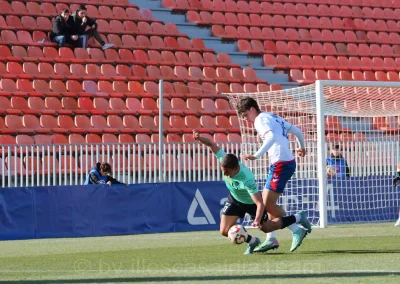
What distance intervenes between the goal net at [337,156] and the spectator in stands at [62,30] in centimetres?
549

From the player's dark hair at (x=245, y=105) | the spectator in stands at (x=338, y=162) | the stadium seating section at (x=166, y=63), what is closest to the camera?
the player's dark hair at (x=245, y=105)

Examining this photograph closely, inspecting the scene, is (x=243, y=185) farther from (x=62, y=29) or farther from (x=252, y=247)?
(x=62, y=29)

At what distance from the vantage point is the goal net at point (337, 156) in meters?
18.1

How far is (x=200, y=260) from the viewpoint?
425 inches

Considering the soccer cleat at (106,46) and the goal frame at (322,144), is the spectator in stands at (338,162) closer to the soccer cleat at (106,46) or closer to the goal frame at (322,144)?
the goal frame at (322,144)

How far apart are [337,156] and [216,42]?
8.10 meters

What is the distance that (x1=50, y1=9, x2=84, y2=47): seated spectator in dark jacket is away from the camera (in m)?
22.6

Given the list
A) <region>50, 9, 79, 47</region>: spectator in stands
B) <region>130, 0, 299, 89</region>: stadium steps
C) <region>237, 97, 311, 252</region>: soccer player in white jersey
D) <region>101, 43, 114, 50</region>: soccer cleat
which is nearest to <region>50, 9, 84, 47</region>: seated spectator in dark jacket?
<region>50, 9, 79, 47</region>: spectator in stands

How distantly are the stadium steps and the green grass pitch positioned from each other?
10.7 meters

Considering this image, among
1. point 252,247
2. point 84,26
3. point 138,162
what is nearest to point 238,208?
point 252,247

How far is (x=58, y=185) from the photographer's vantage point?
1716cm

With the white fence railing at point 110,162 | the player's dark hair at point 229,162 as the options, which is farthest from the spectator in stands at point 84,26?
the player's dark hair at point 229,162

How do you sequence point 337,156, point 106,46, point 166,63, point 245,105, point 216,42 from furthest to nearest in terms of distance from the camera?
point 216,42 → point 166,63 → point 106,46 → point 337,156 → point 245,105

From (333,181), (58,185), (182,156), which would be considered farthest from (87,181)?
(333,181)
